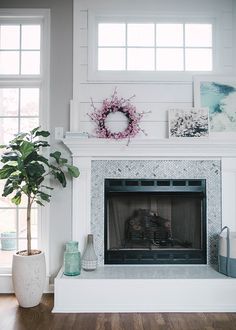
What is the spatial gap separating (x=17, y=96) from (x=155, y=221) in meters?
1.83

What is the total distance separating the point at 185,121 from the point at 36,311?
2.10m

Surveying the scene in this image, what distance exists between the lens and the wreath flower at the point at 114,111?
291cm

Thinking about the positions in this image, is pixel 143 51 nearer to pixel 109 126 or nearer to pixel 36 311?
pixel 109 126

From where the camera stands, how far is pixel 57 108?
9.91ft

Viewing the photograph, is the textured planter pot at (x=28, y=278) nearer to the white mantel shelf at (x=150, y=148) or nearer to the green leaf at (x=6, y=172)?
the green leaf at (x=6, y=172)

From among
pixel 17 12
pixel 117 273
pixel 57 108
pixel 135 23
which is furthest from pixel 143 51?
pixel 117 273

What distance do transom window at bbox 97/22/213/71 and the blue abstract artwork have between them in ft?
0.71

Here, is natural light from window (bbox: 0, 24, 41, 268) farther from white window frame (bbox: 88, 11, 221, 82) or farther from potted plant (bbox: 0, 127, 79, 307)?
white window frame (bbox: 88, 11, 221, 82)

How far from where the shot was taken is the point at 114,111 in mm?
2979

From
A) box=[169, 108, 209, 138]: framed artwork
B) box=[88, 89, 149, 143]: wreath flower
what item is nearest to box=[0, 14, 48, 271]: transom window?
box=[88, 89, 149, 143]: wreath flower

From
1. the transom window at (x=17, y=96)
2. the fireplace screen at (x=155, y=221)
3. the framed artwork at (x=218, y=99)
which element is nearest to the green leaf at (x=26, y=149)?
the transom window at (x=17, y=96)

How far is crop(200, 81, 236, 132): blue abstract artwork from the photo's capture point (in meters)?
3.02

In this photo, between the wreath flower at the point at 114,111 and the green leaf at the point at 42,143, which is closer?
the green leaf at the point at 42,143

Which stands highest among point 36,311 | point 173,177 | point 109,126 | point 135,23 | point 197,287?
point 135,23
